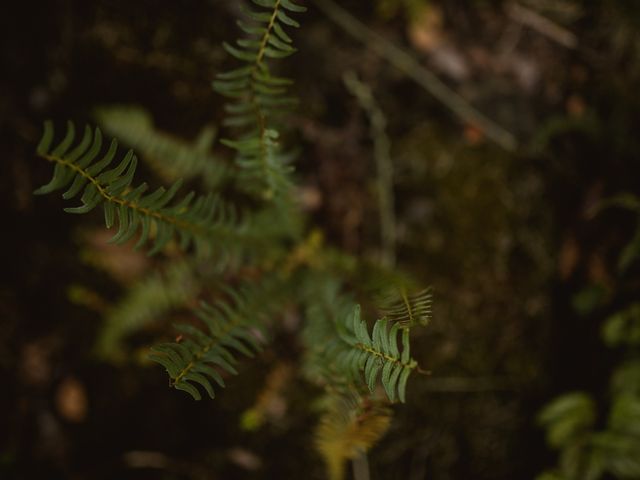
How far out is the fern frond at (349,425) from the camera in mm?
1664

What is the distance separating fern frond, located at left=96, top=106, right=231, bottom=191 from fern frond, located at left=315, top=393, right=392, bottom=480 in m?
1.25

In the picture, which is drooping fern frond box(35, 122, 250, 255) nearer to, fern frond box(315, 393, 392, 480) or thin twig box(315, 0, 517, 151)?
fern frond box(315, 393, 392, 480)

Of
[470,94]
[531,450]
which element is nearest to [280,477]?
[531,450]

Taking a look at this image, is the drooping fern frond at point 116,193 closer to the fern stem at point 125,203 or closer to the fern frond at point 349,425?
the fern stem at point 125,203

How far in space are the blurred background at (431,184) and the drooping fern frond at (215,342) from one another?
1.94 feet

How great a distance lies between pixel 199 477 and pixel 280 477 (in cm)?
47

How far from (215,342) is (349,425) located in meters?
0.61

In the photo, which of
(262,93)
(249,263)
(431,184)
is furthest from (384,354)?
(431,184)

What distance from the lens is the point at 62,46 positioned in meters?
2.46

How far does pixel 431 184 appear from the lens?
8.72 ft

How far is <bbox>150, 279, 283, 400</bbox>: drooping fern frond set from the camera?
1266mm

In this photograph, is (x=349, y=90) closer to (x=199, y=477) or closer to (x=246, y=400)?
(x=246, y=400)

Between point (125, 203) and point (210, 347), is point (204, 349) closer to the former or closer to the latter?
point (210, 347)

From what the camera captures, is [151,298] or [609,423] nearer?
[609,423]
